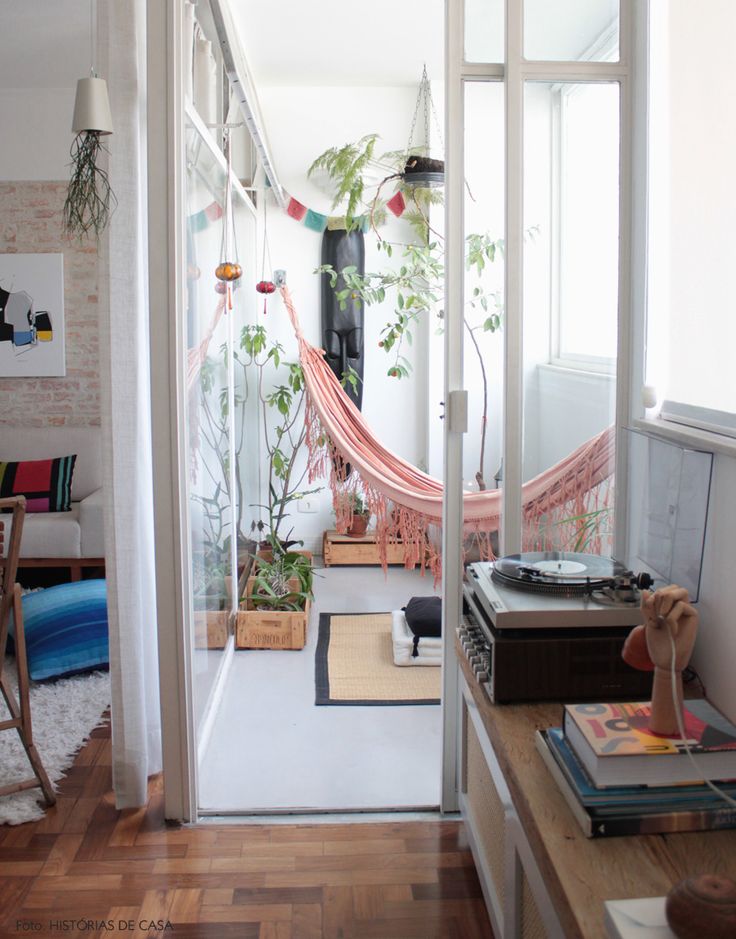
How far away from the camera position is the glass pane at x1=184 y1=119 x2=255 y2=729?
2641 mm

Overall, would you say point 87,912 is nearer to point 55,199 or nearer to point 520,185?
point 520,185

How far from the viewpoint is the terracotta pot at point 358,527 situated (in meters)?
4.97

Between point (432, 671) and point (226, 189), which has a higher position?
point (226, 189)

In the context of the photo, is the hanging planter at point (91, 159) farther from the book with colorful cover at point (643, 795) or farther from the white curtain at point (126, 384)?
the book with colorful cover at point (643, 795)

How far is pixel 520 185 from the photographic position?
7.14 ft

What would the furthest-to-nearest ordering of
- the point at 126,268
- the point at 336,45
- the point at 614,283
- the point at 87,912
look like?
1. the point at 336,45
2. the point at 126,268
3. the point at 614,283
4. the point at 87,912

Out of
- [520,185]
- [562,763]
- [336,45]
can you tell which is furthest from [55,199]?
[562,763]

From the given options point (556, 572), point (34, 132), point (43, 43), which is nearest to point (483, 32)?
point (556, 572)

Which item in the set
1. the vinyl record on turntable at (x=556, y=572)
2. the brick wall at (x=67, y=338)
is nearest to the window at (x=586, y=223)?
the vinyl record on turntable at (x=556, y=572)

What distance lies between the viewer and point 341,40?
4.15m

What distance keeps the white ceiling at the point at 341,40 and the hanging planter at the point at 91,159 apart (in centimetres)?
156

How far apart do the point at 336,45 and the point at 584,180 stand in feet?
8.05

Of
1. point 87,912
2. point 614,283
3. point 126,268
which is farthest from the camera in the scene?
point 126,268

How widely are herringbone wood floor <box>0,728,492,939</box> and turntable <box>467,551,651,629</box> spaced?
67 cm
